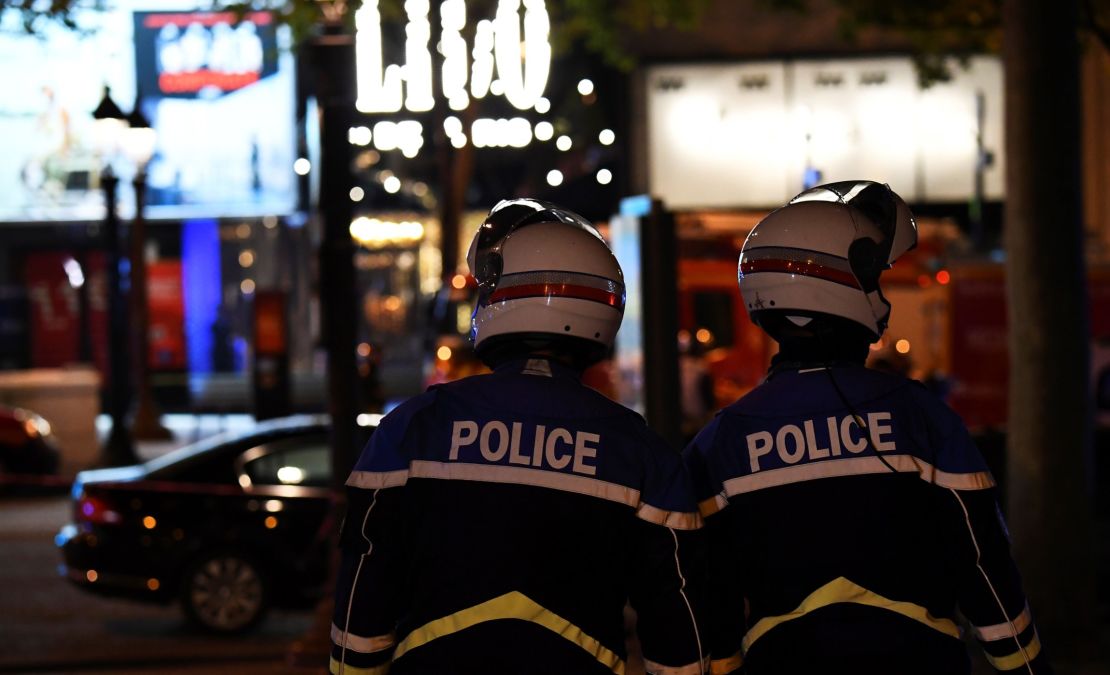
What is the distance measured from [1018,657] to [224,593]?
7.94m

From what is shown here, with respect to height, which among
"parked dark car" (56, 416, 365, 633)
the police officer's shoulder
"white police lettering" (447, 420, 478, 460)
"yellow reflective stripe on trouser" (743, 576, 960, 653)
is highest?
the police officer's shoulder

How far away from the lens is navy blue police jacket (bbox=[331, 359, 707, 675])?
3332mm

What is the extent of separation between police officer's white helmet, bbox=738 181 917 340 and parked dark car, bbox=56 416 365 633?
7046 millimetres

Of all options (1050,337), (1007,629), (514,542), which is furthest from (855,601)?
(1050,337)

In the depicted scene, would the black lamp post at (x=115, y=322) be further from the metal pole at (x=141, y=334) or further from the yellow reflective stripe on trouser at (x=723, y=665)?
the yellow reflective stripe on trouser at (x=723, y=665)

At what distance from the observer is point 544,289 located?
3.61m

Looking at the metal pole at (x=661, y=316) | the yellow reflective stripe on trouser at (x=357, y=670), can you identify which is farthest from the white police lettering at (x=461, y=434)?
the metal pole at (x=661, y=316)

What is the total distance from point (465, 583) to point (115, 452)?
1825 centimetres

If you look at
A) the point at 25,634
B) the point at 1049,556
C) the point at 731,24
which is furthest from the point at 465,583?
the point at 731,24

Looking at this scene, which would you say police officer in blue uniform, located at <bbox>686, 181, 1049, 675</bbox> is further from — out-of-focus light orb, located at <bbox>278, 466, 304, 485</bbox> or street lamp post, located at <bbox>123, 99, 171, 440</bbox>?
street lamp post, located at <bbox>123, 99, 171, 440</bbox>

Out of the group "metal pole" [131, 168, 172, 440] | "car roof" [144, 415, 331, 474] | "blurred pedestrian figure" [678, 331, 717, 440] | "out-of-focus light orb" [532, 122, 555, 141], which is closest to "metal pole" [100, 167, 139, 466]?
"metal pole" [131, 168, 172, 440]

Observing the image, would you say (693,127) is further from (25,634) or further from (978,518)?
(978,518)

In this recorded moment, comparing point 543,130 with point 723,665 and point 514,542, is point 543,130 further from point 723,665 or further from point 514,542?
point 514,542

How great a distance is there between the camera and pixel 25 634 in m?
10.7
